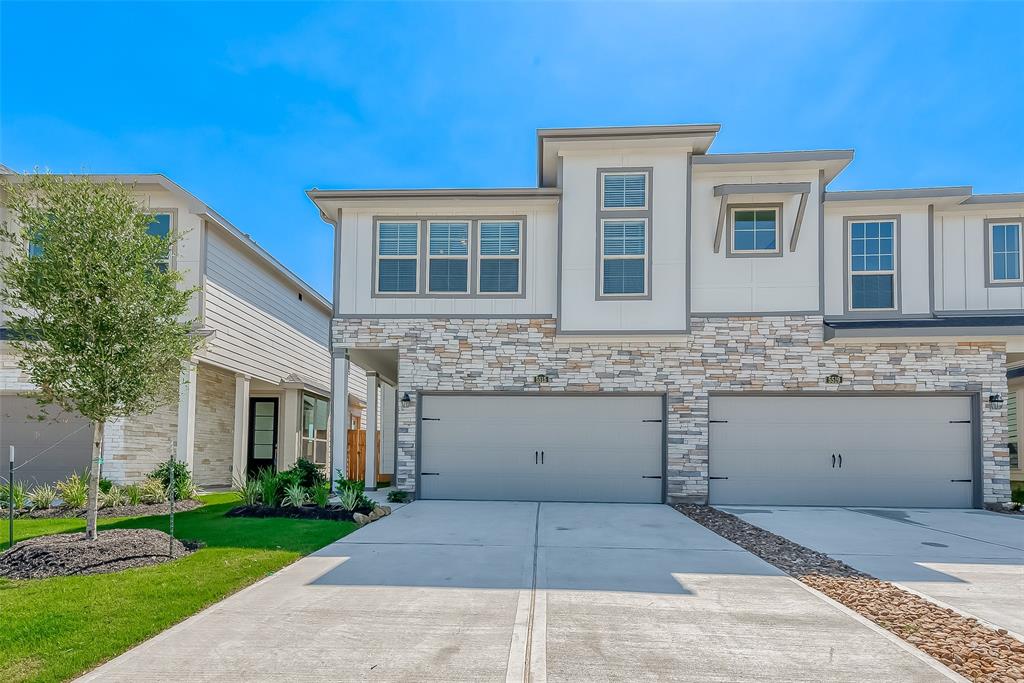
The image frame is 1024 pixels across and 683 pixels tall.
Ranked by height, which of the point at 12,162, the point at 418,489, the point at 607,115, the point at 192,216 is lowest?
the point at 418,489

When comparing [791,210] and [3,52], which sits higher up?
[3,52]

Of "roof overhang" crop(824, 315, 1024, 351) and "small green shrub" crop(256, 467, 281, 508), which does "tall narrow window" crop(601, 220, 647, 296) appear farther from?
"small green shrub" crop(256, 467, 281, 508)

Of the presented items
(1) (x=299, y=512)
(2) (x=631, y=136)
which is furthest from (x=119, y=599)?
(2) (x=631, y=136)

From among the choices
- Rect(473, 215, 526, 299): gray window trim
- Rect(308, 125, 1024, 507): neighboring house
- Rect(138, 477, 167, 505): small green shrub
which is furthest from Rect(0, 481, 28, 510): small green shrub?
Rect(473, 215, 526, 299): gray window trim

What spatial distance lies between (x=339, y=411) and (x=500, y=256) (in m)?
4.53

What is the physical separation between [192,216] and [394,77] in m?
5.30

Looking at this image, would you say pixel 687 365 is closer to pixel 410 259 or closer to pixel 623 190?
pixel 623 190

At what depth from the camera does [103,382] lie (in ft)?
22.7

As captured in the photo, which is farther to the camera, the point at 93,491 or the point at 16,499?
the point at 16,499

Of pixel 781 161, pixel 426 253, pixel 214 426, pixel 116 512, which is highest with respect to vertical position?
pixel 781 161

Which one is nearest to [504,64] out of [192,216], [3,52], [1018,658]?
[192,216]

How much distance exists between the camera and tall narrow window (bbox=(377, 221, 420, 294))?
41.5 feet

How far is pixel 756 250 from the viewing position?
12.2 meters

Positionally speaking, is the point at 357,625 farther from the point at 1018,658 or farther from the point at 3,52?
the point at 3,52
